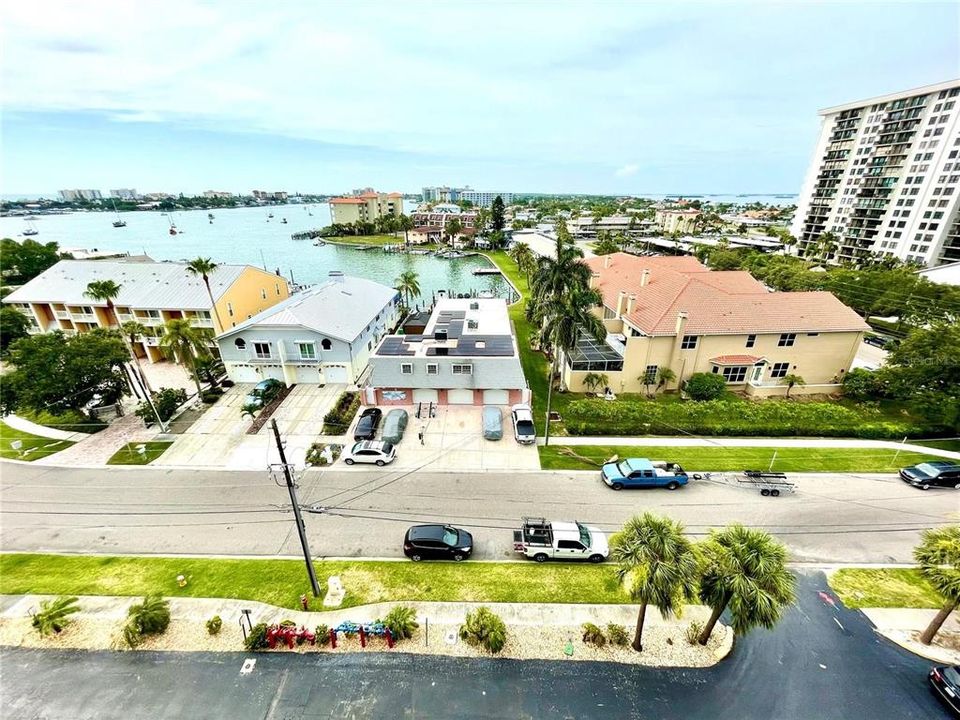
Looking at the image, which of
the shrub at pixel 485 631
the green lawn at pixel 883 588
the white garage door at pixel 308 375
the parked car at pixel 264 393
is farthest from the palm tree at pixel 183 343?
the green lawn at pixel 883 588

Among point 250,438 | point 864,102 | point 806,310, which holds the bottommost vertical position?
point 250,438

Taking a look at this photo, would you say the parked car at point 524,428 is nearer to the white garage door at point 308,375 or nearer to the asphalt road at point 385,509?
the asphalt road at point 385,509

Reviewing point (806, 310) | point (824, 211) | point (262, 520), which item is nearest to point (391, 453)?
point (262, 520)

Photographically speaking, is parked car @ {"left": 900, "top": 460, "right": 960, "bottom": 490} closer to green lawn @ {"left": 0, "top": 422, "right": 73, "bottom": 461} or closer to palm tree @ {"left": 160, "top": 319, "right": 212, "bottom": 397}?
palm tree @ {"left": 160, "top": 319, "right": 212, "bottom": 397}

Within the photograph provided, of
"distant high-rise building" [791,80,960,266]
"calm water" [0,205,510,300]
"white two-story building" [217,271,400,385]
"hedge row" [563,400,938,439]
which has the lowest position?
"calm water" [0,205,510,300]

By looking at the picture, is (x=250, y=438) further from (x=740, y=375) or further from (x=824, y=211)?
(x=824, y=211)

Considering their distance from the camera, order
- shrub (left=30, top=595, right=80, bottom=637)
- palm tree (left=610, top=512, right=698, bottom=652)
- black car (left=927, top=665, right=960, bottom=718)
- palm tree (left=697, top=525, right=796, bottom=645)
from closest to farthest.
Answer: palm tree (left=697, top=525, right=796, bottom=645) → palm tree (left=610, top=512, right=698, bottom=652) → black car (left=927, top=665, right=960, bottom=718) → shrub (left=30, top=595, right=80, bottom=637)

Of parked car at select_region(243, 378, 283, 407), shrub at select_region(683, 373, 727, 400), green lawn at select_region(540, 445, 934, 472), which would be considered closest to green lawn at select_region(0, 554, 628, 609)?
green lawn at select_region(540, 445, 934, 472)
